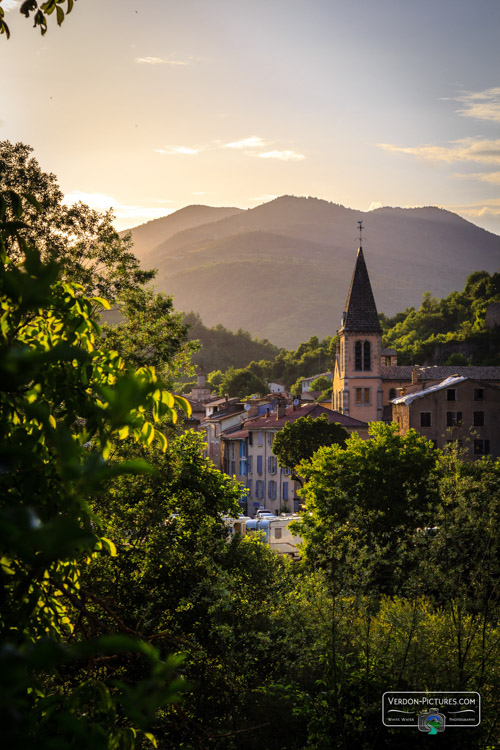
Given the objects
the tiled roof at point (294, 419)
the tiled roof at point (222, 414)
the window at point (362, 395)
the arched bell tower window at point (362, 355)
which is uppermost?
the arched bell tower window at point (362, 355)

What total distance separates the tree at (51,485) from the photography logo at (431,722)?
23.8ft

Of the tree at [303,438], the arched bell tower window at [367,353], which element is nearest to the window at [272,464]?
the tree at [303,438]

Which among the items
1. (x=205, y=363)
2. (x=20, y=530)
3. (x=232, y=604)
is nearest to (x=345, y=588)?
(x=232, y=604)

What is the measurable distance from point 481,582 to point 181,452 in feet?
18.6

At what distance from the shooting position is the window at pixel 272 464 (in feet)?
202

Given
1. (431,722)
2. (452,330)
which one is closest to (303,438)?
(431,722)

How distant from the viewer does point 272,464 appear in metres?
62.0

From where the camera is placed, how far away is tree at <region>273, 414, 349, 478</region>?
54094 mm

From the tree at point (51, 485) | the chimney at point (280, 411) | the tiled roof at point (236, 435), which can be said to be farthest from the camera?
the tiled roof at point (236, 435)

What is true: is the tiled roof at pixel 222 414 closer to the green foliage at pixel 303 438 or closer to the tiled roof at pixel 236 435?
the tiled roof at pixel 236 435

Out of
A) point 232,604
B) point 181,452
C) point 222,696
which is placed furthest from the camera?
point 181,452

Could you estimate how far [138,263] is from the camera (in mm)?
20688

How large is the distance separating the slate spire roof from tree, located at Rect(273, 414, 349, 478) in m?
34.3

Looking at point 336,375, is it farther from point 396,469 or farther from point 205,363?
point 205,363
